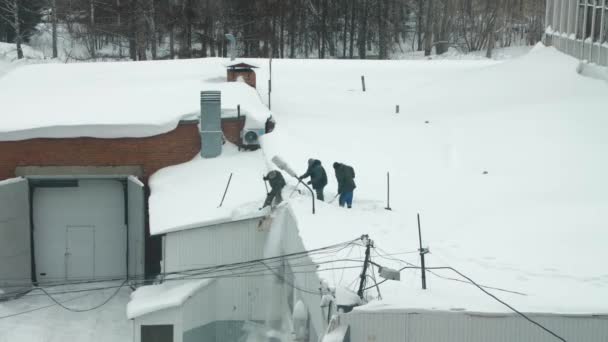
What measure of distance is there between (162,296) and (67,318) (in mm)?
3440

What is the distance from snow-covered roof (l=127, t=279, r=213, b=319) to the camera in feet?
59.3

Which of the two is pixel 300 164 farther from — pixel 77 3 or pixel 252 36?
pixel 77 3

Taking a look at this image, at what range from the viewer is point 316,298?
49.0 feet

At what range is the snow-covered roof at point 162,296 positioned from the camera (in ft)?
59.3

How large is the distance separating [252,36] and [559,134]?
1358 inches

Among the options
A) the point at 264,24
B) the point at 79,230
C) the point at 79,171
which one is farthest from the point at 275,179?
the point at 264,24

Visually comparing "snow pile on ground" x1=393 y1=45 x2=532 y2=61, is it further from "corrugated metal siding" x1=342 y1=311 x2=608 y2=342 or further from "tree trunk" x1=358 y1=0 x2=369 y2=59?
"corrugated metal siding" x1=342 y1=311 x2=608 y2=342

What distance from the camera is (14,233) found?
22.8 m

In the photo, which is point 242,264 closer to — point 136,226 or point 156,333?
point 156,333

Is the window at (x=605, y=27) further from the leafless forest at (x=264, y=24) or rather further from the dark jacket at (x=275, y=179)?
the leafless forest at (x=264, y=24)

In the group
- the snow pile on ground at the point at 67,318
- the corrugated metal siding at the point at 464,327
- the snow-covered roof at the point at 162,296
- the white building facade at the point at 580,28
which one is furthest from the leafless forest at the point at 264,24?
the corrugated metal siding at the point at 464,327

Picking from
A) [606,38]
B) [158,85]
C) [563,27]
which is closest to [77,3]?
[158,85]

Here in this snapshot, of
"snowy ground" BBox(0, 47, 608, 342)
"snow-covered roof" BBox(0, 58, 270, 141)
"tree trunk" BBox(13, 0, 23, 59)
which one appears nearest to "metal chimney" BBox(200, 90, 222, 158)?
"snowy ground" BBox(0, 47, 608, 342)

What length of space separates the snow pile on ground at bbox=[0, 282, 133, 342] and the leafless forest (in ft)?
107
